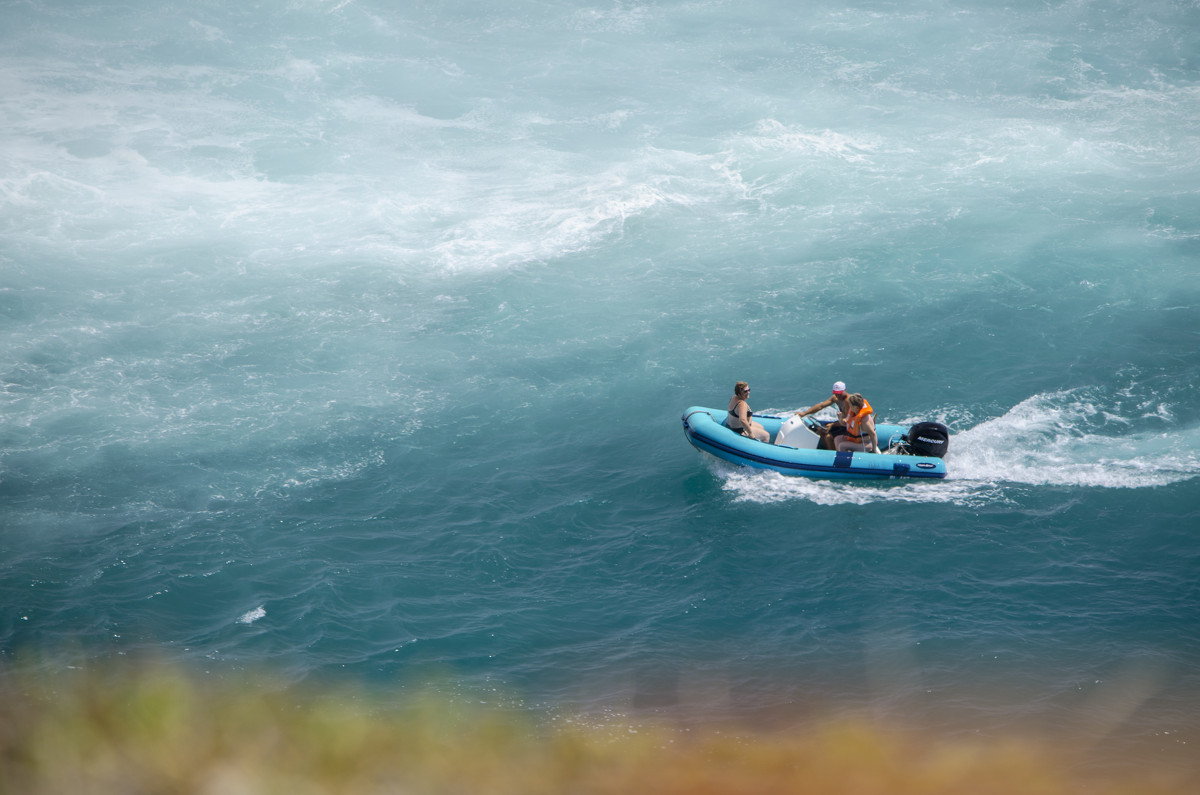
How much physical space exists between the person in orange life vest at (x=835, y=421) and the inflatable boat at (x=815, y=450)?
0.15 m

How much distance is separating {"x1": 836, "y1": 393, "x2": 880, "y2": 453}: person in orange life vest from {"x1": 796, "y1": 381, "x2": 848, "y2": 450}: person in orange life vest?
0.12 m

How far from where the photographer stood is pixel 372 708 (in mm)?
11469

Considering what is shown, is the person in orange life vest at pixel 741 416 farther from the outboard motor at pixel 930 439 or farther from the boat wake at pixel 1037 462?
the outboard motor at pixel 930 439

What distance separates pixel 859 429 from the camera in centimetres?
1606

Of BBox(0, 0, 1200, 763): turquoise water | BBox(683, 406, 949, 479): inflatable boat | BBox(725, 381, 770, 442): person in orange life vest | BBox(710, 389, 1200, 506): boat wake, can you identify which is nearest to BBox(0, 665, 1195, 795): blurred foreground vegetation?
BBox(0, 0, 1200, 763): turquoise water

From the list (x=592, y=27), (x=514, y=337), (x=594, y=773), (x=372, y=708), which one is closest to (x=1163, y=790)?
(x=594, y=773)

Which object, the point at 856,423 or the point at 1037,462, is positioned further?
the point at 856,423

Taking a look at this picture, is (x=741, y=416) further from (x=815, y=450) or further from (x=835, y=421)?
(x=835, y=421)

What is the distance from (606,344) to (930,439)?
7577 mm

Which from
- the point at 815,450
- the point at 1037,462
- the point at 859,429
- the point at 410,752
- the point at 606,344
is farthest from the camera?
the point at 606,344

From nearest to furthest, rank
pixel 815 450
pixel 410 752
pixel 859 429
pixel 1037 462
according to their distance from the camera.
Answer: pixel 410 752
pixel 1037 462
pixel 859 429
pixel 815 450

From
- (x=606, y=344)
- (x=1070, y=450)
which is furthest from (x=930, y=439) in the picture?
(x=606, y=344)

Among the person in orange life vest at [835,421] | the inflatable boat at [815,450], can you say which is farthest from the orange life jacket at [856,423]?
the inflatable boat at [815,450]

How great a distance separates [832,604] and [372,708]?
19.8 ft
